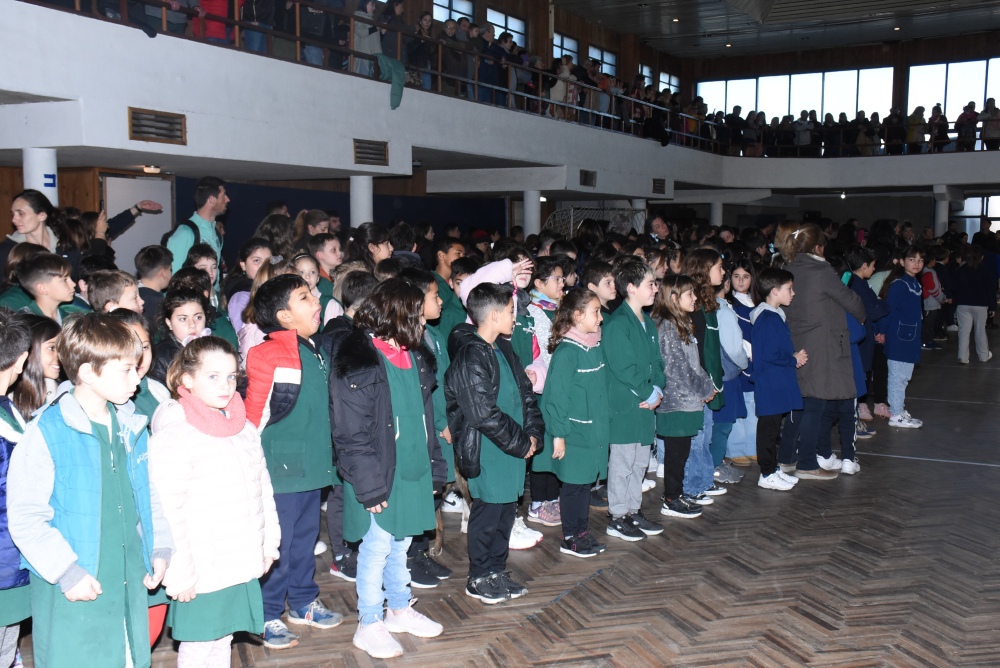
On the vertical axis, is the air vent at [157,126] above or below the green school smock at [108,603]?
above

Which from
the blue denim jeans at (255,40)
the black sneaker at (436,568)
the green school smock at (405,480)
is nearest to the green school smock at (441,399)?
the green school smock at (405,480)

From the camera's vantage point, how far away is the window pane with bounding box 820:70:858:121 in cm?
2389

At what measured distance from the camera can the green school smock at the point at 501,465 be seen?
157 inches

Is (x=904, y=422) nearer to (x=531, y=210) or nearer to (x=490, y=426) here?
(x=490, y=426)

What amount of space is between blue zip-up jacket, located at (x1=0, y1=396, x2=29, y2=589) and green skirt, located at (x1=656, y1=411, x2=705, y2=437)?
3.42 meters

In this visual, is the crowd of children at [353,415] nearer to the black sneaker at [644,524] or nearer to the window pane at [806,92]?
the black sneaker at [644,524]

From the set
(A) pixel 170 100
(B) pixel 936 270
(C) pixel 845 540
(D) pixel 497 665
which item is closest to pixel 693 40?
(B) pixel 936 270

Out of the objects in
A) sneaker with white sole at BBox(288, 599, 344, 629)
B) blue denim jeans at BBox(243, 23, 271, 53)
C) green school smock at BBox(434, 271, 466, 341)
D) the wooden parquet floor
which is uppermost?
blue denim jeans at BBox(243, 23, 271, 53)

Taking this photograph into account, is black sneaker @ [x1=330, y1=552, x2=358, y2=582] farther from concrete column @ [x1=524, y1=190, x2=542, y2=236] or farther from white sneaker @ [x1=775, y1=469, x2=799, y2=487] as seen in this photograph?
concrete column @ [x1=524, y1=190, x2=542, y2=236]

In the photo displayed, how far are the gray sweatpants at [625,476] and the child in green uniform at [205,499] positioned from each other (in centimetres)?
242

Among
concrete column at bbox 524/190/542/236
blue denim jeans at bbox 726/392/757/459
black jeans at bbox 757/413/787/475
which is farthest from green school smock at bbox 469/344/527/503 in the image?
concrete column at bbox 524/190/542/236

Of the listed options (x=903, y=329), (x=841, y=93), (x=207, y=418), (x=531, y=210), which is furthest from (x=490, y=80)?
(x=841, y=93)

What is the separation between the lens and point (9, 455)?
9.06 feet

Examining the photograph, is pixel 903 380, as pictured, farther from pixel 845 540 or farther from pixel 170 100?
pixel 170 100
